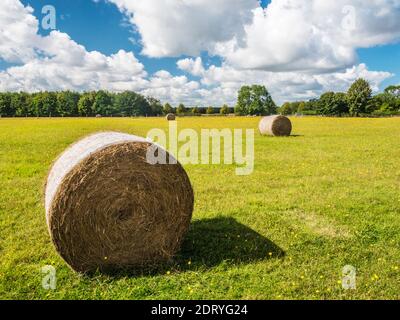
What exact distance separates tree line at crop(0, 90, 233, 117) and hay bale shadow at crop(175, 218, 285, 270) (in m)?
114

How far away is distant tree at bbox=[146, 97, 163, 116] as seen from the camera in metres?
132

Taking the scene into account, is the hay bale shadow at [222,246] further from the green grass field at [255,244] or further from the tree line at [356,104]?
the tree line at [356,104]

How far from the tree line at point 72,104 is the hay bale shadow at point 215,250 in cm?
11358

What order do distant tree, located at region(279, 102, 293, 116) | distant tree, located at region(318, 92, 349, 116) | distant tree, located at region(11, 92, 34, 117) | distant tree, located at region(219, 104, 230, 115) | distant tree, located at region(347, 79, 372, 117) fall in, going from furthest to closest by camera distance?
distant tree, located at region(279, 102, 293, 116) → distant tree, located at region(219, 104, 230, 115) → distant tree, located at region(11, 92, 34, 117) → distant tree, located at region(318, 92, 349, 116) → distant tree, located at region(347, 79, 372, 117)

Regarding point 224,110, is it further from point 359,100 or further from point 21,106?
point 21,106

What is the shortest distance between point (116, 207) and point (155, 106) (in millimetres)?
132423

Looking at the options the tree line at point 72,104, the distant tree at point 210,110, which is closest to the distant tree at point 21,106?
the tree line at point 72,104

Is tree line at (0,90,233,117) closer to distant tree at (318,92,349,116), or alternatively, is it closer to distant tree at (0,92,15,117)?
distant tree at (0,92,15,117)

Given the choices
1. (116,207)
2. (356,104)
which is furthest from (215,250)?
(356,104)

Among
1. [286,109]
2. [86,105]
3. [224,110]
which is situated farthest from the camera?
[286,109]

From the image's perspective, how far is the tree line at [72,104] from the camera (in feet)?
379

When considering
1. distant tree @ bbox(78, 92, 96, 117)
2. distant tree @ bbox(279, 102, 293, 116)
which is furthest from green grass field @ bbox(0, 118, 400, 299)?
distant tree @ bbox(279, 102, 293, 116)

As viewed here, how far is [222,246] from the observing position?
652 cm
